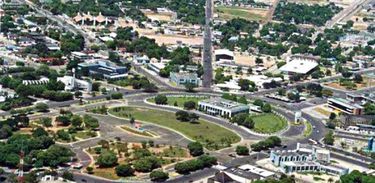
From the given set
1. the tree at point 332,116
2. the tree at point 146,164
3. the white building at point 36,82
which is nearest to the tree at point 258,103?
the tree at point 332,116

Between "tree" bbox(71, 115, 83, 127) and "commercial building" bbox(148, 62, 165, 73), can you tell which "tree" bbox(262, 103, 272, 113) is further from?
"tree" bbox(71, 115, 83, 127)

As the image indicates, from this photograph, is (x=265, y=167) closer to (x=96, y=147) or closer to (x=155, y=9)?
(x=96, y=147)

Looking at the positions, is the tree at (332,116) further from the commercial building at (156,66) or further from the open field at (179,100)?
the commercial building at (156,66)

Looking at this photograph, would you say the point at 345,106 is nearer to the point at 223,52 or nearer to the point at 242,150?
the point at 242,150

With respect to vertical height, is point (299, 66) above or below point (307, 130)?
above

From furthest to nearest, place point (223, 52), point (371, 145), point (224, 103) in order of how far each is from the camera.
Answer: point (223, 52) < point (224, 103) < point (371, 145)

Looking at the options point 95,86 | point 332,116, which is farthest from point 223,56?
point 332,116

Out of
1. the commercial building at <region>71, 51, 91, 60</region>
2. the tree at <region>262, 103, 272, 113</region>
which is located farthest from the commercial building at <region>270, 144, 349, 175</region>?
the commercial building at <region>71, 51, 91, 60</region>

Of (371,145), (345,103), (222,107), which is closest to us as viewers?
(371,145)

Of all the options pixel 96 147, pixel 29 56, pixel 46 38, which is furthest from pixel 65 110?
pixel 46 38
